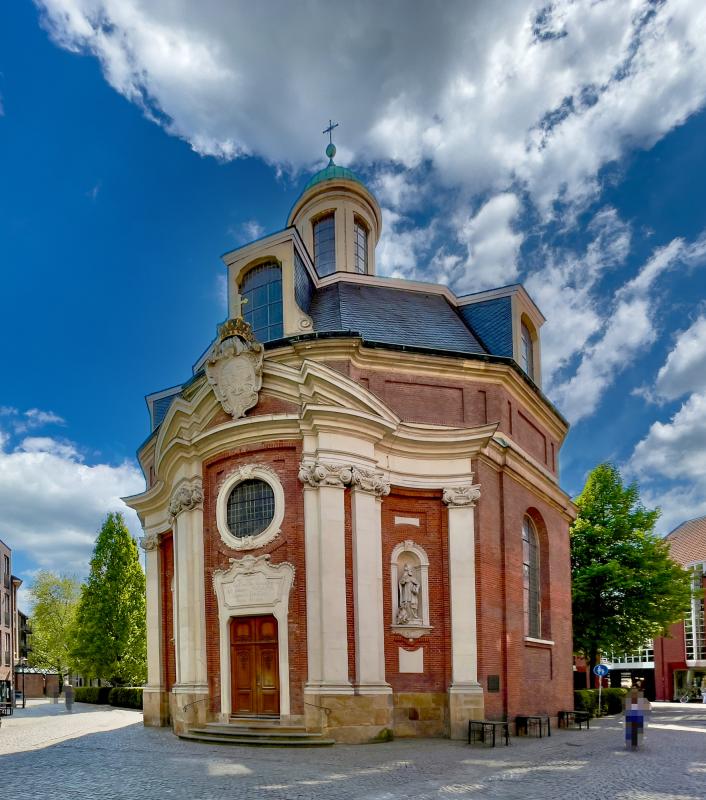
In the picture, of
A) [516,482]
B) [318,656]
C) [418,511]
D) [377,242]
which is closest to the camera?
[318,656]

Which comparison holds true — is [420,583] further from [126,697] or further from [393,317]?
[126,697]

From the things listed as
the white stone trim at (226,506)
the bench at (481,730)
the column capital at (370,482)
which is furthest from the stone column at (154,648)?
the bench at (481,730)

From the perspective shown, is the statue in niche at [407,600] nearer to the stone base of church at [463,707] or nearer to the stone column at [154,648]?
the stone base of church at [463,707]

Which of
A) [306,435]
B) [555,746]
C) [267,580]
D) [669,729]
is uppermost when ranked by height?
[306,435]

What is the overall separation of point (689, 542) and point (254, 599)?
49.0 metres

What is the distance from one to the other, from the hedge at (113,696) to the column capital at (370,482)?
2423 cm

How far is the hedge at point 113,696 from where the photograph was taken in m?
36.8

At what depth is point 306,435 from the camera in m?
18.0

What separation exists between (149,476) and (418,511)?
12974mm

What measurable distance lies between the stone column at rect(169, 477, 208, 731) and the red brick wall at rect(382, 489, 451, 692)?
4.93 meters

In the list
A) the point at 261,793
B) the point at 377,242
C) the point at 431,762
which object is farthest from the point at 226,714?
the point at 377,242

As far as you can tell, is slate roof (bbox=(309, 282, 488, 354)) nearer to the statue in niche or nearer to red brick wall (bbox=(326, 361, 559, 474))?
red brick wall (bbox=(326, 361, 559, 474))

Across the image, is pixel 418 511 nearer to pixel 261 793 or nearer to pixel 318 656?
pixel 318 656

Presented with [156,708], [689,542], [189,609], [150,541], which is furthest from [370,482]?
[689,542]
